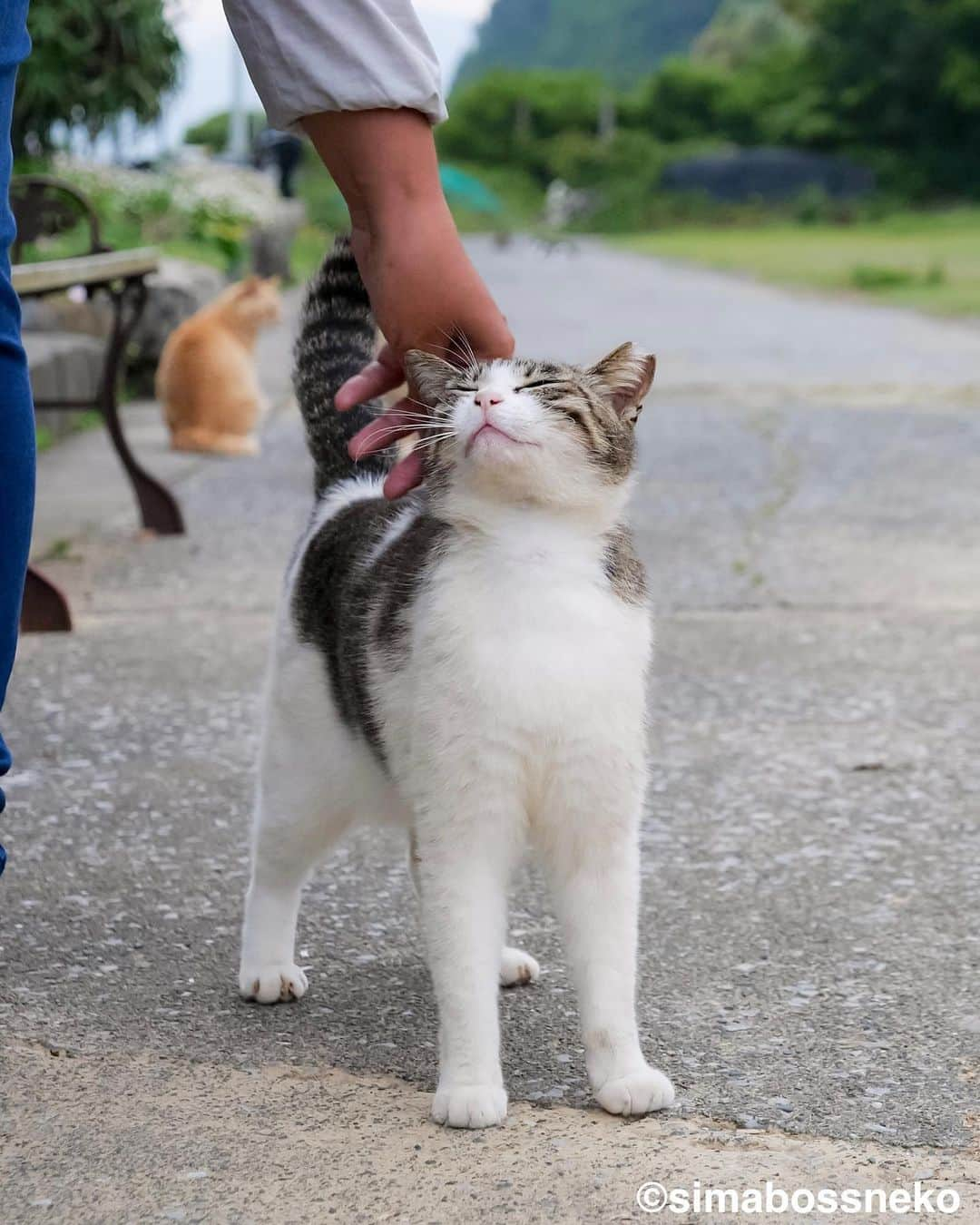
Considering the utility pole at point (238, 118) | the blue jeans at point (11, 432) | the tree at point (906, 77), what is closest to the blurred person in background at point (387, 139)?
the blue jeans at point (11, 432)

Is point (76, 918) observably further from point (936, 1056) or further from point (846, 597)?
point (846, 597)

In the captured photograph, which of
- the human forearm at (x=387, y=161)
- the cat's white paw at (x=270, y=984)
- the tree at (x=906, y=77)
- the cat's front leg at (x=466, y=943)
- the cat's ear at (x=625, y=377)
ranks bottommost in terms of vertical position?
the cat's white paw at (x=270, y=984)

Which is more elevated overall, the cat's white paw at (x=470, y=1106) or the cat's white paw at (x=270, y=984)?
the cat's white paw at (x=470, y=1106)

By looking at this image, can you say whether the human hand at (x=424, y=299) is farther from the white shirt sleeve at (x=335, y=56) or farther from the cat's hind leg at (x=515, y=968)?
the cat's hind leg at (x=515, y=968)

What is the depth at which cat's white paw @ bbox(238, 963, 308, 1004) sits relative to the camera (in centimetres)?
201

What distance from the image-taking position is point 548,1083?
1813mm

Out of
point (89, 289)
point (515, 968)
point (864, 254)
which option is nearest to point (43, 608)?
point (89, 289)

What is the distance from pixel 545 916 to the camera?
2.32 m

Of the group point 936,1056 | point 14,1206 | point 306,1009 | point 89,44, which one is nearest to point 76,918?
point 306,1009

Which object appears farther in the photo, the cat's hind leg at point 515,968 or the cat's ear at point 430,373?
the cat's hind leg at point 515,968

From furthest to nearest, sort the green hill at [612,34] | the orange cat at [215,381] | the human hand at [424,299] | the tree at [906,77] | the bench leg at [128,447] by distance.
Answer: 1. the green hill at [612,34]
2. the tree at [906,77]
3. the orange cat at [215,381]
4. the bench leg at [128,447]
5. the human hand at [424,299]

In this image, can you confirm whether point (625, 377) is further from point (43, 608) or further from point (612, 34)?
point (612, 34)

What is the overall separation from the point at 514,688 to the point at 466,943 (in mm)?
271

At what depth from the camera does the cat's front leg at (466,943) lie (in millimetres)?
1672
